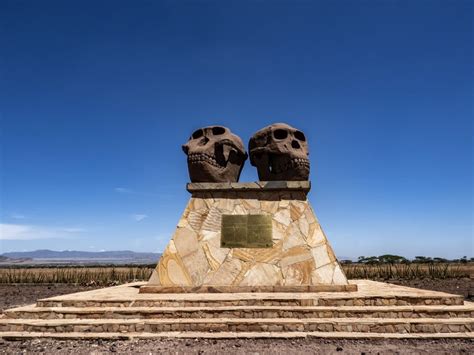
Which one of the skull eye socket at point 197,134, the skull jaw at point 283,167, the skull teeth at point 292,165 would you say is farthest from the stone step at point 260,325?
the skull eye socket at point 197,134

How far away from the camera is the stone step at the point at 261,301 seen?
21.2ft

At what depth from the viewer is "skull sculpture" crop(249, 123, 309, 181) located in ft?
29.8

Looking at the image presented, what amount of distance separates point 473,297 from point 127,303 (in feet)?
36.8

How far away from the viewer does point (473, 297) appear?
12.3 m

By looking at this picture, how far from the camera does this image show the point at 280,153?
30.2ft

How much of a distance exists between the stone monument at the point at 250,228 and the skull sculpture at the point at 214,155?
0.02 m

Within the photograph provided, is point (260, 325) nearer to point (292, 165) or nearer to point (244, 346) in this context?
point (244, 346)

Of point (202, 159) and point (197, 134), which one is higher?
point (197, 134)

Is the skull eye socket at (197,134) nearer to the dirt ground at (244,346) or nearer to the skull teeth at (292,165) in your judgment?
the skull teeth at (292,165)

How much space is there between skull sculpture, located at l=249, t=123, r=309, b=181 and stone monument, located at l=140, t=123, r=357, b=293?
0.08ft

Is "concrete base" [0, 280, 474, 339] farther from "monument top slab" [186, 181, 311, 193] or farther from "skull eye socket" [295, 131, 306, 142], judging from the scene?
"skull eye socket" [295, 131, 306, 142]

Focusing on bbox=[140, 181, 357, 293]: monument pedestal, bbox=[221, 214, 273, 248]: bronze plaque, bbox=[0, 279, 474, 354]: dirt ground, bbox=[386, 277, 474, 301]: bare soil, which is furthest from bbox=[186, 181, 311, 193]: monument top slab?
bbox=[386, 277, 474, 301]: bare soil

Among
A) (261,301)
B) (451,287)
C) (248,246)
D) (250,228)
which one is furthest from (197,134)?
(451,287)

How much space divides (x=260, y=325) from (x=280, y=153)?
14.4 ft
